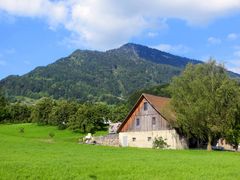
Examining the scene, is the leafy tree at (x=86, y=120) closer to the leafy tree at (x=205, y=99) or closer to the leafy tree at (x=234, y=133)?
the leafy tree at (x=205, y=99)

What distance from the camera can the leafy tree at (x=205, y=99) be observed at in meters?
57.2

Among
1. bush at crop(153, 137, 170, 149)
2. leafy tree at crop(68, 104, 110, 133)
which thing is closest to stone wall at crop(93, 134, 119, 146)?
bush at crop(153, 137, 170, 149)

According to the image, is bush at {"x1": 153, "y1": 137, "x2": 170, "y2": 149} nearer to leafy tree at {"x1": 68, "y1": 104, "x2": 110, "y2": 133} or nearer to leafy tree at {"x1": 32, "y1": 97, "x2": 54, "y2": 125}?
leafy tree at {"x1": 68, "y1": 104, "x2": 110, "y2": 133}

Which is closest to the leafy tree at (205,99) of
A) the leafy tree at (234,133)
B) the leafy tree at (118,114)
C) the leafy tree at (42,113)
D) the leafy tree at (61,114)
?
the leafy tree at (234,133)

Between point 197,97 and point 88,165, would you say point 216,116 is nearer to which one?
point 197,97

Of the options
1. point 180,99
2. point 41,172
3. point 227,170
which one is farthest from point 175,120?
point 41,172

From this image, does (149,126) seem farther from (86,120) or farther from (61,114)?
(61,114)

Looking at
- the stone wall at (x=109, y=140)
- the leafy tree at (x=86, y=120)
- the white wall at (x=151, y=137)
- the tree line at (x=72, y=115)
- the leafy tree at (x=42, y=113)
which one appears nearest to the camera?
the white wall at (x=151, y=137)

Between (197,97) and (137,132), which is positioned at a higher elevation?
(197,97)

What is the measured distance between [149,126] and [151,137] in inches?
71.7

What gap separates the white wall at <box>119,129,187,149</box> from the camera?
66250mm

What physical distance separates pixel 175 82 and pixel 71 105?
6281 cm

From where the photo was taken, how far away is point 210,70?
198 feet

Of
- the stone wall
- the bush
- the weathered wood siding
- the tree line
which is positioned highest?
the tree line
